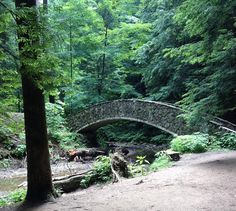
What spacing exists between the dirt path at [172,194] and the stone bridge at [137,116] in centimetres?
516

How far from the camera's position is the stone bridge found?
52.3ft

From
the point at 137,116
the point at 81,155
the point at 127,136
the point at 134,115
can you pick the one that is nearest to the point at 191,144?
the point at 81,155

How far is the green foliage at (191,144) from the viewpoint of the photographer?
11.9 meters

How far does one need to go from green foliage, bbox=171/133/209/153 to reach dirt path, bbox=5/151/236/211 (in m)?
3.33

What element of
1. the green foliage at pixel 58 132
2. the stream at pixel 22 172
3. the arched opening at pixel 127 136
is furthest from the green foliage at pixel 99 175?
the arched opening at pixel 127 136

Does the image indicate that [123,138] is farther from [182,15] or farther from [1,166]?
[182,15]

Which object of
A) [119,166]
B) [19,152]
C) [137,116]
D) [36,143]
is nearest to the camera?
[36,143]

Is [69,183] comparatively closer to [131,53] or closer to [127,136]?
[127,136]

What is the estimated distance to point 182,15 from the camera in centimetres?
1126

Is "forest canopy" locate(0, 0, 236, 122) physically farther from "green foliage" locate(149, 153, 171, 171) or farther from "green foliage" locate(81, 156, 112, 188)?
"green foliage" locate(81, 156, 112, 188)

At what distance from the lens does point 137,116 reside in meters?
19.5

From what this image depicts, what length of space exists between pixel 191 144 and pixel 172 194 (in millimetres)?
6284

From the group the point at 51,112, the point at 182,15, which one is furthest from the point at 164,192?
the point at 51,112

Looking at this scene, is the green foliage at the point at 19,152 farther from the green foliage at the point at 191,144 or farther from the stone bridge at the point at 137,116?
the green foliage at the point at 191,144
